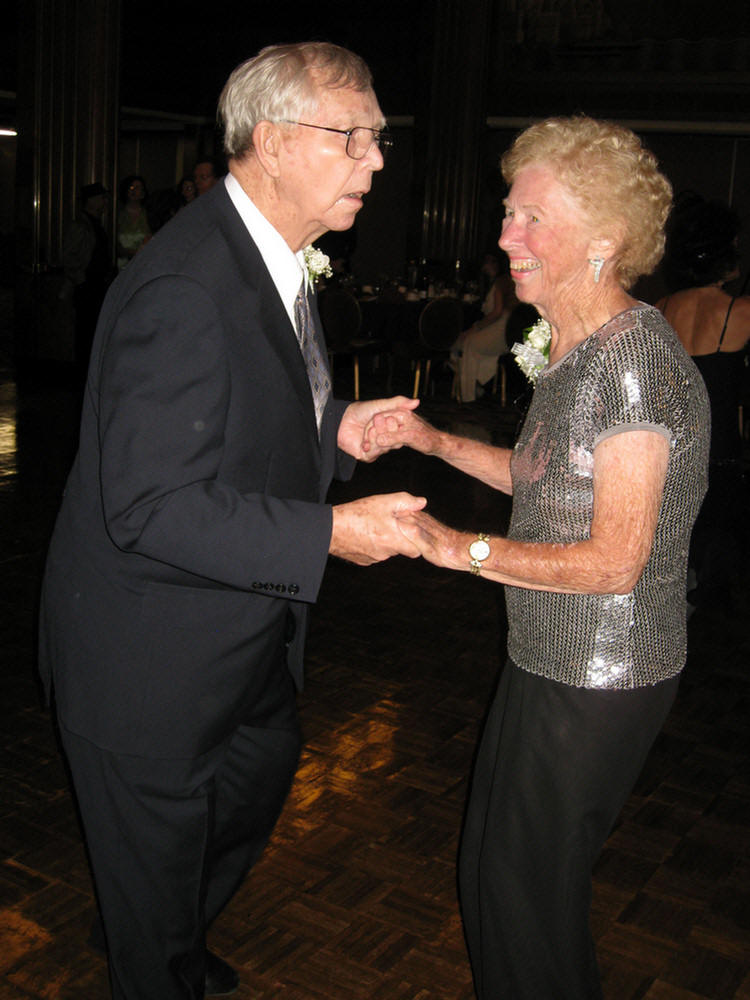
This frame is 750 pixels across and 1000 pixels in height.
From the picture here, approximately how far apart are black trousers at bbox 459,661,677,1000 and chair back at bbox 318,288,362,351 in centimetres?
779

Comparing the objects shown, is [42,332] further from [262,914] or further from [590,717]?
[590,717]

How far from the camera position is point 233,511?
158 centimetres

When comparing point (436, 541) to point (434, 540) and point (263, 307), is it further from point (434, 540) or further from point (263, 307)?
point (263, 307)

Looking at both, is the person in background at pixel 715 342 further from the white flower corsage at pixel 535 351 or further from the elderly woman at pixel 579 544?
the elderly woman at pixel 579 544

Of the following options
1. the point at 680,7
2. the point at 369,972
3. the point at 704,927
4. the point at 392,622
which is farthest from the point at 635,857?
the point at 680,7

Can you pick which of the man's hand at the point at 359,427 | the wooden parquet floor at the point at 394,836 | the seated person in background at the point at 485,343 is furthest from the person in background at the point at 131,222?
the man's hand at the point at 359,427

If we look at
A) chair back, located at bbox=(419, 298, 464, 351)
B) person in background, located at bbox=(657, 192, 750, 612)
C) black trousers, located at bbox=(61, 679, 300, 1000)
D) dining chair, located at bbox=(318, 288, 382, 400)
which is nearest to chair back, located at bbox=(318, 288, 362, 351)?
dining chair, located at bbox=(318, 288, 382, 400)

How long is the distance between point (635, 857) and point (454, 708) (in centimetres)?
98

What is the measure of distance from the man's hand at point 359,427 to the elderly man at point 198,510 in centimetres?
27

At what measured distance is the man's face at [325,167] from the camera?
69.9 inches

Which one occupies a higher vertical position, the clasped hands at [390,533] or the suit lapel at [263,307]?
the suit lapel at [263,307]

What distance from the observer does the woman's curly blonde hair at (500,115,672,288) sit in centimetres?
170

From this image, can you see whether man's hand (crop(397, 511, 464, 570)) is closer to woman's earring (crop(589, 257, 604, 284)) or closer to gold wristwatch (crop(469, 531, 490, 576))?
gold wristwatch (crop(469, 531, 490, 576))

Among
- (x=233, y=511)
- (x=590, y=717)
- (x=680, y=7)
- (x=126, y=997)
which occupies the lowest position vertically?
(x=126, y=997)
